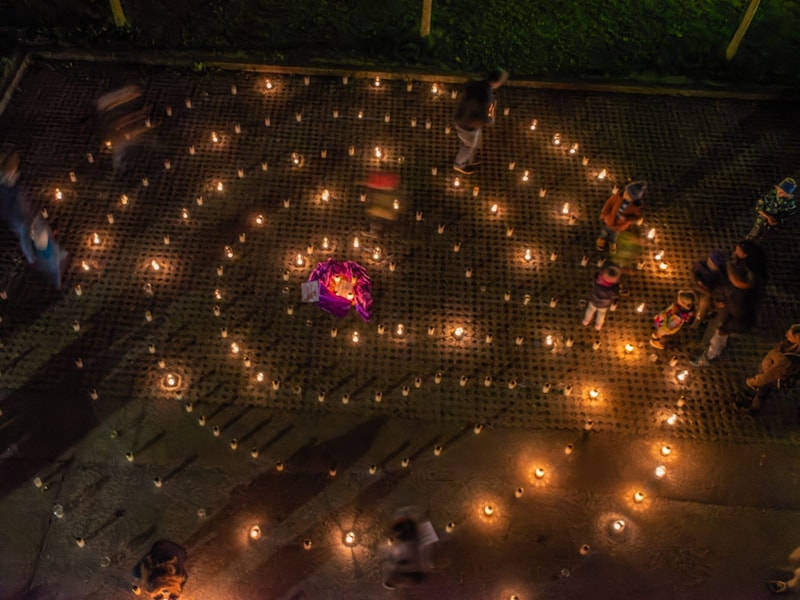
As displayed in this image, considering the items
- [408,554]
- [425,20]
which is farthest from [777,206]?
[408,554]

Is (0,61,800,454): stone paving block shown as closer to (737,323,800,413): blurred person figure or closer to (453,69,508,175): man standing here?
(737,323,800,413): blurred person figure

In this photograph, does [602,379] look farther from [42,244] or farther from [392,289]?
[42,244]

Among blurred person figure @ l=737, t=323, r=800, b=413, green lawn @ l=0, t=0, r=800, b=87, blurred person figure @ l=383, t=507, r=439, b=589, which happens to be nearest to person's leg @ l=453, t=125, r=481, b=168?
green lawn @ l=0, t=0, r=800, b=87

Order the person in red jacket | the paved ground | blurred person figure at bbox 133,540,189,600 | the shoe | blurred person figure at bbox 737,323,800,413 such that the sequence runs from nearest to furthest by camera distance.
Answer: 1. blurred person figure at bbox 133,540,189,600
2. blurred person figure at bbox 737,323,800,413
3. the paved ground
4. the person in red jacket
5. the shoe

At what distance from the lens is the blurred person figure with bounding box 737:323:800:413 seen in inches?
304

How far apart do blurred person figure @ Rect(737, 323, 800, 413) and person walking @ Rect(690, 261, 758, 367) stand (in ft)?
1.62

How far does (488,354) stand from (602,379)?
1655 millimetres

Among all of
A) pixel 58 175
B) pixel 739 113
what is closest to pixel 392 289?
pixel 58 175

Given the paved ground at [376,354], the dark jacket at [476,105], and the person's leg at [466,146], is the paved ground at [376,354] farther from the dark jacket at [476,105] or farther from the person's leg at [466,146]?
the dark jacket at [476,105]

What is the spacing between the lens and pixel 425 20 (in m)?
13.1

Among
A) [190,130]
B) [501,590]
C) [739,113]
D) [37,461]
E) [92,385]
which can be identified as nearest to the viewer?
[501,590]

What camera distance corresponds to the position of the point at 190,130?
11.8 metres

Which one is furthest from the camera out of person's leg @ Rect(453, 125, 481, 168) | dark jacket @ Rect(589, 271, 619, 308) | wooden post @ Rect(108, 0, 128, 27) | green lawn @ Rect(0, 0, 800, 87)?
green lawn @ Rect(0, 0, 800, 87)

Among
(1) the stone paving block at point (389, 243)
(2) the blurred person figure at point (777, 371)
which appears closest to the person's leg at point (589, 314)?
(1) the stone paving block at point (389, 243)
